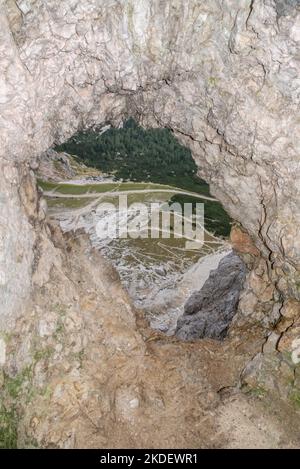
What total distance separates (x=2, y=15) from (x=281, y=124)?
7310 millimetres

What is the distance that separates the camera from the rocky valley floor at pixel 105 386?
1155 centimetres

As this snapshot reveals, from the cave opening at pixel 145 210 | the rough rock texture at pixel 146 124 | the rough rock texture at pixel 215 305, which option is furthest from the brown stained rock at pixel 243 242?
the cave opening at pixel 145 210

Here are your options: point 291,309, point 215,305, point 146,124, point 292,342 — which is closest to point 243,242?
point 291,309

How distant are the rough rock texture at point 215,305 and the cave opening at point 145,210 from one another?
368mm

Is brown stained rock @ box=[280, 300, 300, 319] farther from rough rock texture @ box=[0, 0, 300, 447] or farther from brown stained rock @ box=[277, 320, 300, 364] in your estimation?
brown stained rock @ box=[277, 320, 300, 364]

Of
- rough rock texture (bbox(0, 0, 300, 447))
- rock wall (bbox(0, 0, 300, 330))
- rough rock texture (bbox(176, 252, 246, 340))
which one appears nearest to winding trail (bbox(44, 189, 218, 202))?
rough rock texture (bbox(176, 252, 246, 340))

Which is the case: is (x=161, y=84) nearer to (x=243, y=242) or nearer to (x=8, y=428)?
(x=243, y=242)

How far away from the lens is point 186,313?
23797 millimetres

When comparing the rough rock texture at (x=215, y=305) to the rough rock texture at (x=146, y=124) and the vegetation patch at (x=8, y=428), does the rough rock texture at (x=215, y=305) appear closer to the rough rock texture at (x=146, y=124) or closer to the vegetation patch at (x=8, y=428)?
the rough rock texture at (x=146, y=124)

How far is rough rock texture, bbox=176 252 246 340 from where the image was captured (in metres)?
19.6

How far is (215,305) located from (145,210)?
63.4 ft

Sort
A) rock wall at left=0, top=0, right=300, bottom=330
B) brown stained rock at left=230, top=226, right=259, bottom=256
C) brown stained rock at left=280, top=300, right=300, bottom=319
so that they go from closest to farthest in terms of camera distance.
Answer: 1. rock wall at left=0, top=0, right=300, bottom=330
2. brown stained rock at left=280, top=300, right=300, bottom=319
3. brown stained rock at left=230, top=226, right=259, bottom=256

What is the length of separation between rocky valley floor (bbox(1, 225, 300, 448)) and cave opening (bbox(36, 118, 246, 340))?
12.6 m
